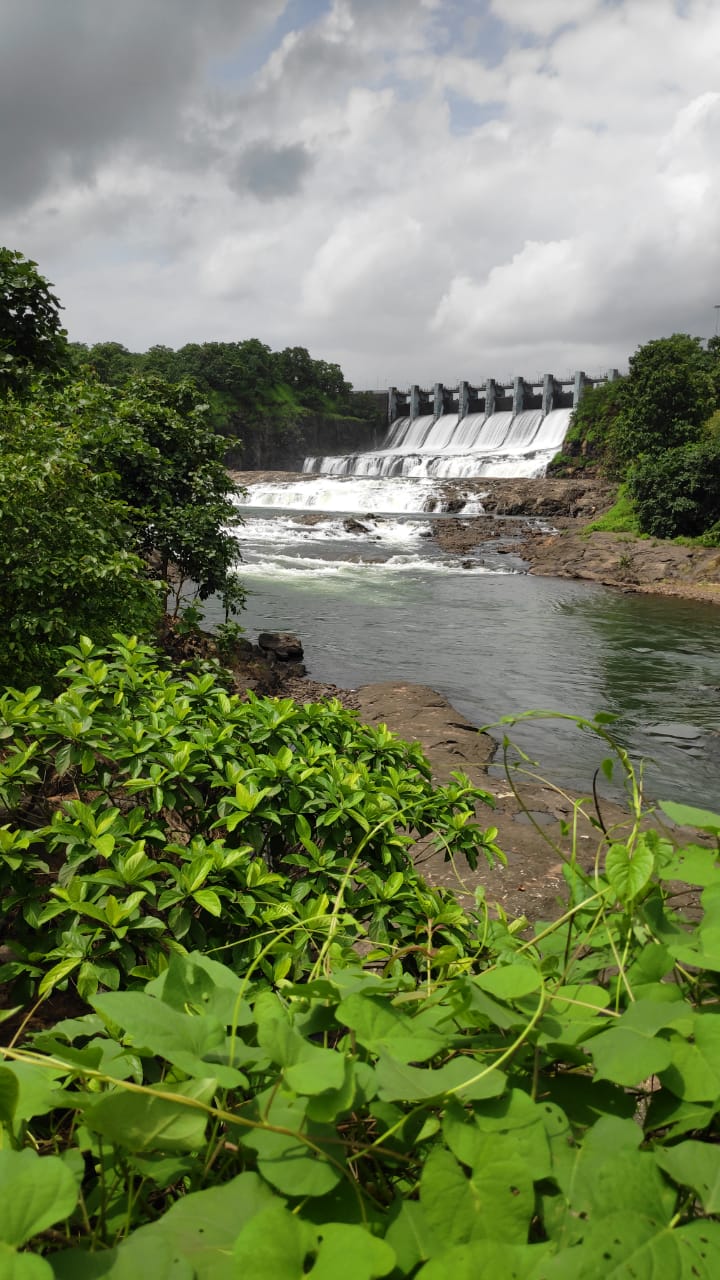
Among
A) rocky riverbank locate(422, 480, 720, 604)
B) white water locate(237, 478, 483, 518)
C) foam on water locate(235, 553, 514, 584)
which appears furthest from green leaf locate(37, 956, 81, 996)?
white water locate(237, 478, 483, 518)

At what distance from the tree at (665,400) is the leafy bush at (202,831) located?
97.5 feet

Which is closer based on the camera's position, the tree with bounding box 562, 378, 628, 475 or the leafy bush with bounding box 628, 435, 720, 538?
the leafy bush with bounding box 628, 435, 720, 538

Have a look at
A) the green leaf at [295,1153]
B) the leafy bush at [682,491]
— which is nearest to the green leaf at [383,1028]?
the green leaf at [295,1153]

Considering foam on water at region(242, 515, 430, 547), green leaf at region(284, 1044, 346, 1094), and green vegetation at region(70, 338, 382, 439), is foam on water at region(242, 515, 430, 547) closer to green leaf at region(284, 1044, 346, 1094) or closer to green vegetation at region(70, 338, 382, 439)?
green leaf at region(284, 1044, 346, 1094)

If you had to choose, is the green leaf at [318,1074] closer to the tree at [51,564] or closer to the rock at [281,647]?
the tree at [51,564]

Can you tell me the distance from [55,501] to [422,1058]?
4910 mm

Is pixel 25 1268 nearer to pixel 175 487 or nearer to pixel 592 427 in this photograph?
A: pixel 175 487

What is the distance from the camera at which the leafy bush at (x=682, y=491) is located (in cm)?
2555

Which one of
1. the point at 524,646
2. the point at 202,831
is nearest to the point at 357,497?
the point at 524,646

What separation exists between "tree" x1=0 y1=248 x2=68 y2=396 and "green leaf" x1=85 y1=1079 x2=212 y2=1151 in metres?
7.61

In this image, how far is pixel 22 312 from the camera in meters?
7.89

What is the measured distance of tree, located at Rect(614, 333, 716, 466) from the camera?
2923 centimetres

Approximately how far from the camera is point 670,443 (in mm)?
29172

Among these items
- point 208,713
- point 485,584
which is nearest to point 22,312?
point 208,713
